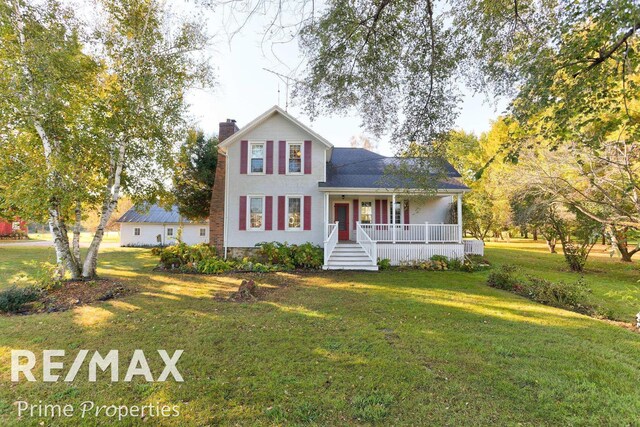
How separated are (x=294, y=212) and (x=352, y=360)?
10.1 metres

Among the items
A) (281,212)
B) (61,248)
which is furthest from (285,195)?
(61,248)

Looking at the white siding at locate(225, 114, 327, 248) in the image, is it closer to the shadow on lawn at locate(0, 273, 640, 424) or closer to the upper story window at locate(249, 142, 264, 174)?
the upper story window at locate(249, 142, 264, 174)

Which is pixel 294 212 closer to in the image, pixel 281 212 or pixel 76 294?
pixel 281 212

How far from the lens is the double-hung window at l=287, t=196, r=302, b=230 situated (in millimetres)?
13758

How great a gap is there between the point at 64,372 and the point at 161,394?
66.2 inches

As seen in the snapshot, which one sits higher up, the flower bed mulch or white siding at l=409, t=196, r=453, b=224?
white siding at l=409, t=196, r=453, b=224

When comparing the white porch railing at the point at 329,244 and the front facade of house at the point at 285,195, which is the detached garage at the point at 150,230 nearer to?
the front facade of house at the point at 285,195

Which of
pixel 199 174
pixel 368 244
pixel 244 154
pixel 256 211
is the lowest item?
pixel 368 244

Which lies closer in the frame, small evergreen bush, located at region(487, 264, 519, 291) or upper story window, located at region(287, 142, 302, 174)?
small evergreen bush, located at region(487, 264, 519, 291)

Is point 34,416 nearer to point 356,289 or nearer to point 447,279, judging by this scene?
point 356,289

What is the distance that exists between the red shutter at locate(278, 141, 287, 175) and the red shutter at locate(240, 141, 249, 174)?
1590 mm

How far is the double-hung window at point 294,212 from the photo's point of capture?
13.8m

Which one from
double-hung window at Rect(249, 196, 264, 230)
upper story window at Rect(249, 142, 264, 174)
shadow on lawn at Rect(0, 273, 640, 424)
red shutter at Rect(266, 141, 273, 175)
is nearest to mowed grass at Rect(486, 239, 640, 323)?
shadow on lawn at Rect(0, 273, 640, 424)

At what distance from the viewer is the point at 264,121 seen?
13789 mm
